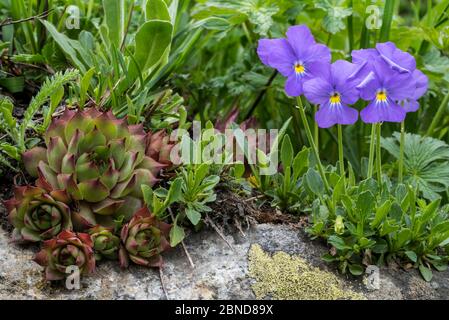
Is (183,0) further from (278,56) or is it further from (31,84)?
(278,56)

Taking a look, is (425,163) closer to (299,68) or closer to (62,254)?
(299,68)

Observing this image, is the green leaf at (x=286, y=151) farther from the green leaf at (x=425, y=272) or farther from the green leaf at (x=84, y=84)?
the green leaf at (x=84, y=84)

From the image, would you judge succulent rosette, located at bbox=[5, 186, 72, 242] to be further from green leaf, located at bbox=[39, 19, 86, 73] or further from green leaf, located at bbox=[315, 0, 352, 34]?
green leaf, located at bbox=[315, 0, 352, 34]

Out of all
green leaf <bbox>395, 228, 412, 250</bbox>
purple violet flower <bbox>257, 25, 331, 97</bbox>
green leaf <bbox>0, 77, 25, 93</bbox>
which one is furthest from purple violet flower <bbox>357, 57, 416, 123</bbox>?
green leaf <bbox>0, 77, 25, 93</bbox>

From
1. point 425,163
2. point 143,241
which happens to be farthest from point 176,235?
point 425,163
